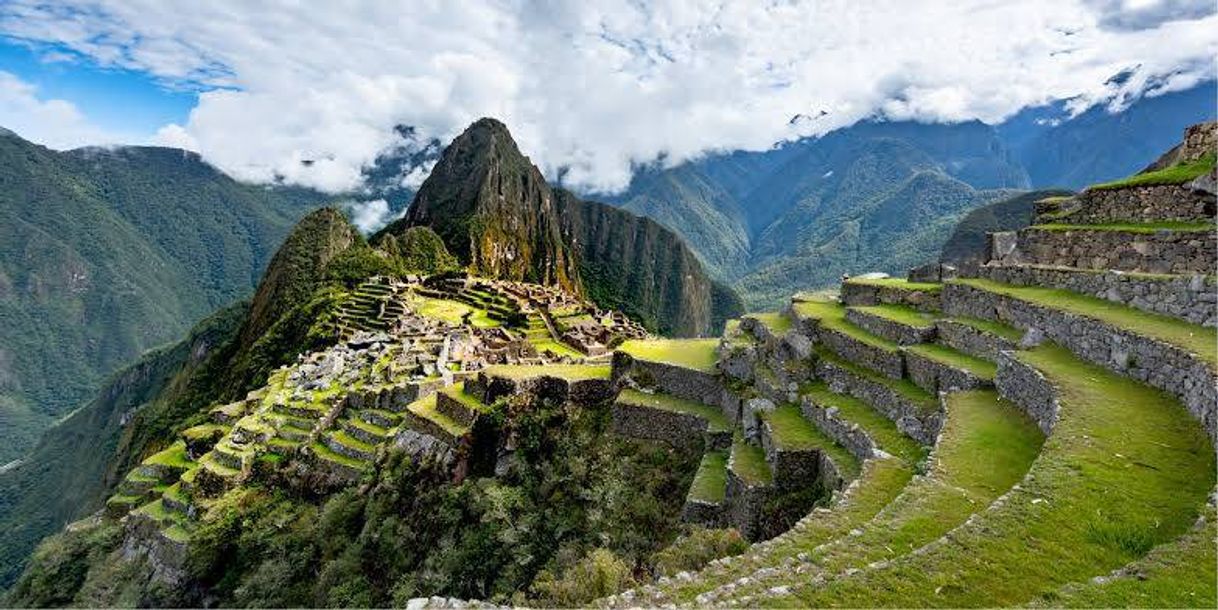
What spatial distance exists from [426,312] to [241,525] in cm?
4297

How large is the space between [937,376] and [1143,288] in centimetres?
364

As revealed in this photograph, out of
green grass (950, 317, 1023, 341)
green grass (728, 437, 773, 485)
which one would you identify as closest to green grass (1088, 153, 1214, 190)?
green grass (950, 317, 1023, 341)

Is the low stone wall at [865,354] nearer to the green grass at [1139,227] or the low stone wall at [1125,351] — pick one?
the low stone wall at [1125,351]

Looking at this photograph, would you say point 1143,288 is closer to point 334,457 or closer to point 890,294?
point 890,294

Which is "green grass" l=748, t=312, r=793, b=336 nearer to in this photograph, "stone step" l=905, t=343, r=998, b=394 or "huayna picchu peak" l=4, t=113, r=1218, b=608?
"huayna picchu peak" l=4, t=113, r=1218, b=608

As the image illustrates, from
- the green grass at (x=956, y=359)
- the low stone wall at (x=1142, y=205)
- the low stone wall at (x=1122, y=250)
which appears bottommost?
the green grass at (x=956, y=359)

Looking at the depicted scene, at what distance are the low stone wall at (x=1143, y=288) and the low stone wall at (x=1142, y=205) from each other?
6.85 feet

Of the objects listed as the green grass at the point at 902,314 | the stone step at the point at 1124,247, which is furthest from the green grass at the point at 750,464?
the stone step at the point at 1124,247

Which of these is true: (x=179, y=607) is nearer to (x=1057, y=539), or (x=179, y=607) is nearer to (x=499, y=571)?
(x=499, y=571)

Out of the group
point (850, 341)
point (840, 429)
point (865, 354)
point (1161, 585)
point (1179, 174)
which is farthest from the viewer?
point (850, 341)

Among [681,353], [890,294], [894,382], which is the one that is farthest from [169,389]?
[894,382]

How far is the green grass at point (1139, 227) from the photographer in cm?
1238

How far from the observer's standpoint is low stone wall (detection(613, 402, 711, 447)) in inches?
720

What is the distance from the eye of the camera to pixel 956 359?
13320 millimetres
